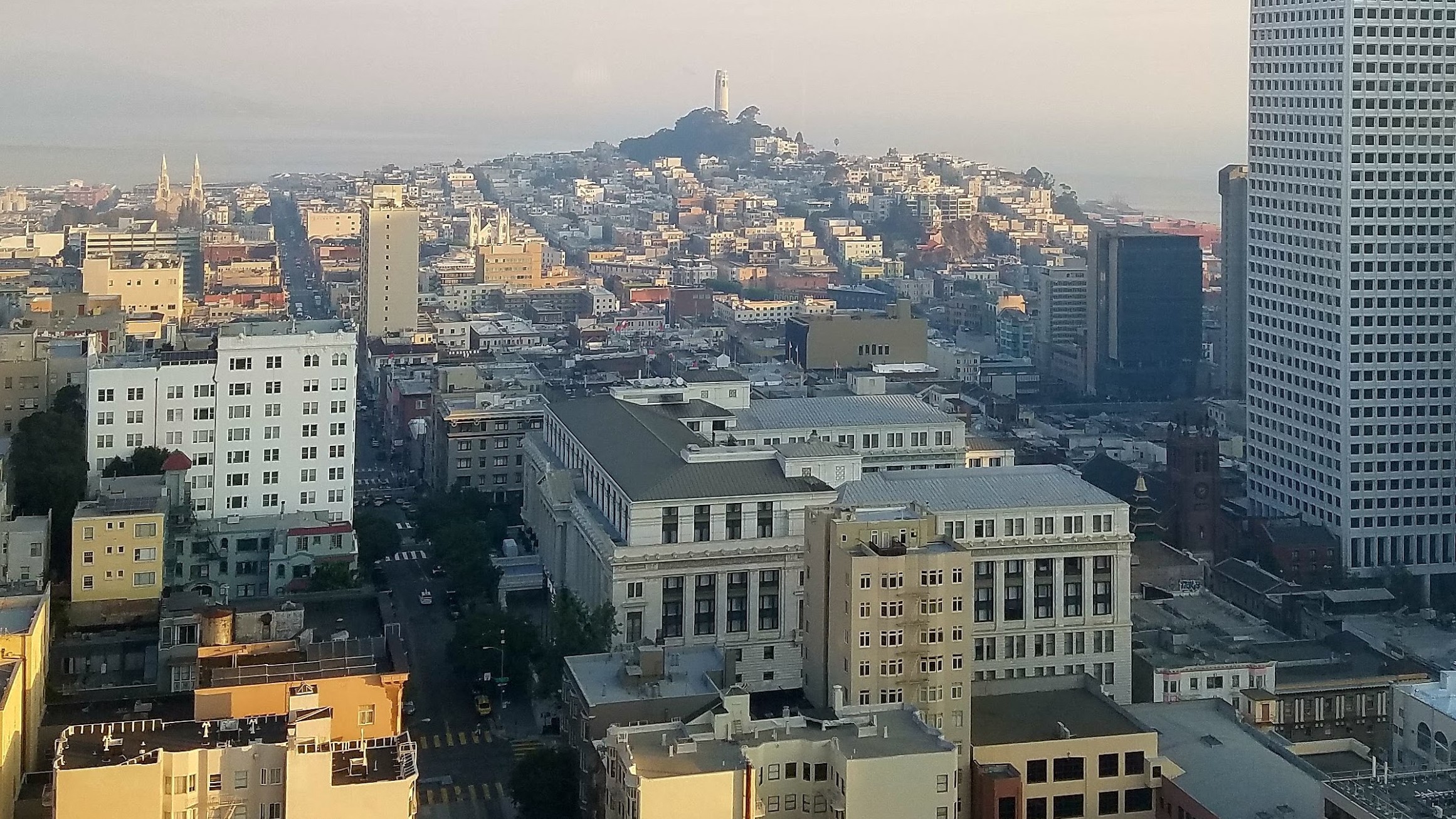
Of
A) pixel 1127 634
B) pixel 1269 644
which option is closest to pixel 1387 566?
pixel 1269 644

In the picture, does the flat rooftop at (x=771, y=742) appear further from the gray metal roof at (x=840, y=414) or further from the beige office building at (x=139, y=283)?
the beige office building at (x=139, y=283)

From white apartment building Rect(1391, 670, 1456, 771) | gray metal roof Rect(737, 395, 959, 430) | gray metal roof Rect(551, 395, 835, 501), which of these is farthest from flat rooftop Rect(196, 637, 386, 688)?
gray metal roof Rect(737, 395, 959, 430)

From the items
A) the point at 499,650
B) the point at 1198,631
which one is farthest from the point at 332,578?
the point at 1198,631

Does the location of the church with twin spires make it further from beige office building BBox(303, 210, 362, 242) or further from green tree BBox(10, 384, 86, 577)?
green tree BBox(10, 384, 86, 577)

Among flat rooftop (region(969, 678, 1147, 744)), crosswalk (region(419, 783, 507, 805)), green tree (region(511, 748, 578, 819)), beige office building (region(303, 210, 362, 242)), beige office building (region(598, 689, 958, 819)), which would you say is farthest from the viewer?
beige office building (region(303, 210, 362, 242))

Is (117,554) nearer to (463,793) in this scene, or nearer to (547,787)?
(463,793)

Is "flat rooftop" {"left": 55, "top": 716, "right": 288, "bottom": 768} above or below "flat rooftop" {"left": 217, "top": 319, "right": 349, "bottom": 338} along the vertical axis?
below

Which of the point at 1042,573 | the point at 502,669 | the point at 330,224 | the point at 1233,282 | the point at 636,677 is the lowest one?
the point at 502,669
